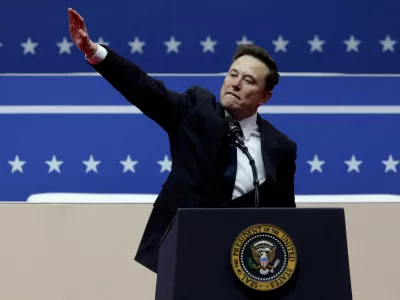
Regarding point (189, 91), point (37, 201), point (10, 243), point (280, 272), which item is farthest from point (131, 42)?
point (280, 272)

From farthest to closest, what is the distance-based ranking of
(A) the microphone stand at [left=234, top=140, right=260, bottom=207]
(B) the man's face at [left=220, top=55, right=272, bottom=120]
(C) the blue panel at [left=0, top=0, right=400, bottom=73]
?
(C) the blue panel at [left=0, top=0, right=400, bottom=73] < (B) the man's face at [left=220, top=55, right=272, bottom=120] < (A) the microphone stand at [left=234, top=140, right=260, bottom=207]

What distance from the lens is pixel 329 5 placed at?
108 inches

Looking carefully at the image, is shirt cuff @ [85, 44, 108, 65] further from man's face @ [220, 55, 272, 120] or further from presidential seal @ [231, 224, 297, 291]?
presidential seal @ [231, 224, 297, 291]

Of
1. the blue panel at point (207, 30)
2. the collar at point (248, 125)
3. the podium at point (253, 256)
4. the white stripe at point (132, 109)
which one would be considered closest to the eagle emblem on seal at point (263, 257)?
the podium at point (253, 256)

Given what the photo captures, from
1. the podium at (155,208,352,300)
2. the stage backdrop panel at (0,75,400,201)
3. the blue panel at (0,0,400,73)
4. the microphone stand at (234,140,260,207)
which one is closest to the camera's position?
the podium at (155,208,352,300)

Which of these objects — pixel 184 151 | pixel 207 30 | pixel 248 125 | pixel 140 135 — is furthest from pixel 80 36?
pixel 207 30

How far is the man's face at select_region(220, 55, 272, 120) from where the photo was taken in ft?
5.41

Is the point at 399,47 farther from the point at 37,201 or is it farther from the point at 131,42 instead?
the point at 37,201

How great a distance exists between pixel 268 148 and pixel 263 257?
0.44 metres

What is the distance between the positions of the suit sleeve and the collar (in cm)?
13

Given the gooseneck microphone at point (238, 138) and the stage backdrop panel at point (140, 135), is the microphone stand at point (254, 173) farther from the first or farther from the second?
the stage backdrop panel at point (140, 135)

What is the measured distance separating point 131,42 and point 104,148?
0.45 metres

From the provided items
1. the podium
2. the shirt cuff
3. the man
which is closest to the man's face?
the man

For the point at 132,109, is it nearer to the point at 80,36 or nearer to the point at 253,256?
the point at 80,36
